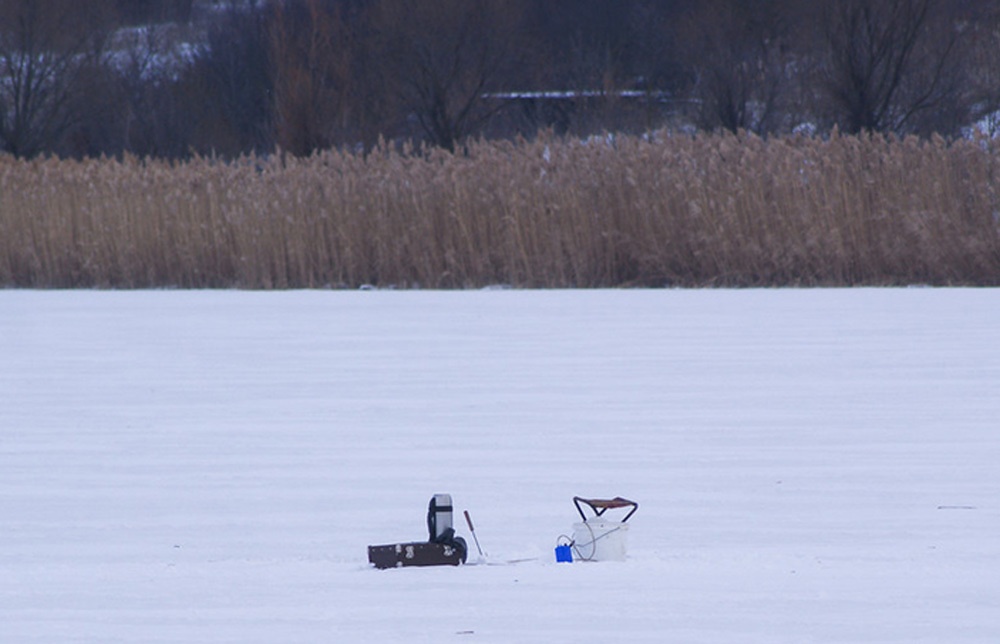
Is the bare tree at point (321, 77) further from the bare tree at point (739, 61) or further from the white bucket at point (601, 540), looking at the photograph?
the white bucket at point (601, 540)

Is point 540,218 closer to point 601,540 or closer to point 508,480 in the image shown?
point 508,480

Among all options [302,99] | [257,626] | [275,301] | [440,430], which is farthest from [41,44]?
[257,626]

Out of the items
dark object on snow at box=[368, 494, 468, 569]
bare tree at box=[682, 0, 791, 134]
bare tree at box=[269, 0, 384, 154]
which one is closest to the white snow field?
dark object on snow at box=[368, 494, 468, 569]

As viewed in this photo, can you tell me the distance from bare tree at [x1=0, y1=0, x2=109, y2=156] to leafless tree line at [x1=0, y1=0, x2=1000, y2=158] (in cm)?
4

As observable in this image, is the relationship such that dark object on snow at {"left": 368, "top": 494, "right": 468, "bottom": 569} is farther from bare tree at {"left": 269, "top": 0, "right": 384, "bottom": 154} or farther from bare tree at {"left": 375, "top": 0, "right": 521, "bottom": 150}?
bare tree at {"left": 375, "top": 0, "right": 521, "bottom": 150}

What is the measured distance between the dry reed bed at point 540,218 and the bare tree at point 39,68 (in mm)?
14925

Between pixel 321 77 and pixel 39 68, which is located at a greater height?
pixel 39 68

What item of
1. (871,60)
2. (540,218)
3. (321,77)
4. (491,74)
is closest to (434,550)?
(540,218)

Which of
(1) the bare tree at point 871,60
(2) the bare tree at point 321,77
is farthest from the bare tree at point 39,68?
(1) the bare tree at point 871,60

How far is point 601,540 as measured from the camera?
3.61m

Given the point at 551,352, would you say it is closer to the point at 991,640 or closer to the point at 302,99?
the point at 991,640

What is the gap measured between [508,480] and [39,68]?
1051 inches

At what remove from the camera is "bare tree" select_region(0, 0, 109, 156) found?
28.4 meters

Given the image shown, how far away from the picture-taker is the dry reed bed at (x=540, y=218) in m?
12.1
